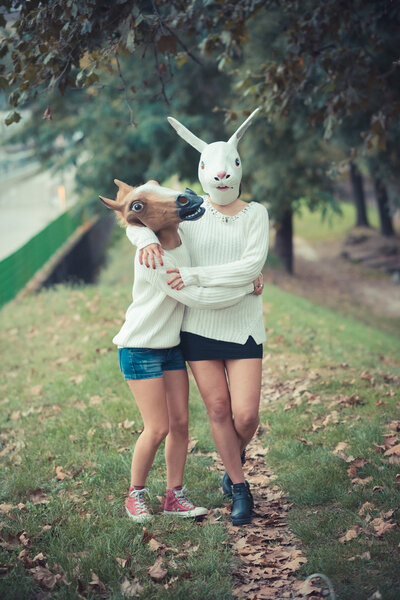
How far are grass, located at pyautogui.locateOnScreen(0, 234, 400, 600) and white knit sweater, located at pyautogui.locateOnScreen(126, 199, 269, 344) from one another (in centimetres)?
126

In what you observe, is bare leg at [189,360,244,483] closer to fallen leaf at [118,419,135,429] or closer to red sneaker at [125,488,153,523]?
red sneaker at [125,488,153,523]

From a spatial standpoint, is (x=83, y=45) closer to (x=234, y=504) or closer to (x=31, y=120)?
(x=234, y=504)

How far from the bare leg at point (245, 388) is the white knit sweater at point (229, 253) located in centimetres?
16

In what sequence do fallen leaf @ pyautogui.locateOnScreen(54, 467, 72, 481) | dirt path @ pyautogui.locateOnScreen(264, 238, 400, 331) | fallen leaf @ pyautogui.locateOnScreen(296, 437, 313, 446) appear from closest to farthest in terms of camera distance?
fallen leaf @ pyautogui.locateOnScreen(54, 467, 72, 481) → fallen leaf @ pyautogui.locateOnScreen(296, 437, 313, 446) → dirt path @ pyautogui.locateOnScreen(264, 238, 400, 331)

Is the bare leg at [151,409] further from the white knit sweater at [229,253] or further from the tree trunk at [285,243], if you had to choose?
the tree trunk at [285,243]

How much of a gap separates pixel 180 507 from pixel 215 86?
1347 centimetres

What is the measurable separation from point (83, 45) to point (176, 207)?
2.19m

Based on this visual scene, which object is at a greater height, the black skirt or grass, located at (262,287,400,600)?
the black skirt

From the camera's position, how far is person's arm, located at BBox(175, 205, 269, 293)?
4.20m

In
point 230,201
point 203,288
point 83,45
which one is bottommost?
point 203,288

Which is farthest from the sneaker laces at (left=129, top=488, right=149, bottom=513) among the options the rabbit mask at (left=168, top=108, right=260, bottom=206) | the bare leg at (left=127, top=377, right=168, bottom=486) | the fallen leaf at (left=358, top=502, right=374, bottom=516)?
the rabbit mask at (left=168, top=108, right=260, bottom=206)

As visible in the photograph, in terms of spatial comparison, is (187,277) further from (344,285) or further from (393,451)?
(344,285)

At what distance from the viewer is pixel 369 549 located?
397 centimetres

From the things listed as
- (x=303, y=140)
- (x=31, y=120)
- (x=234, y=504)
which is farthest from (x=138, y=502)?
(x=31, y=120)
